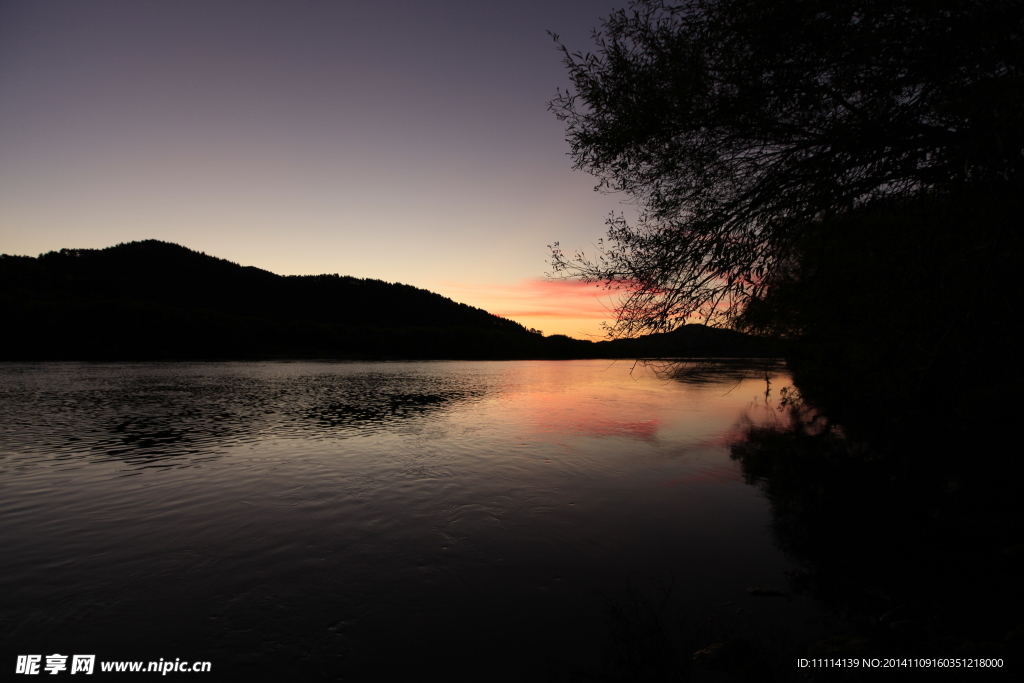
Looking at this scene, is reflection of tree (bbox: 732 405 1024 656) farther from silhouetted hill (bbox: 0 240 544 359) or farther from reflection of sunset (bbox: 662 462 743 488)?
silhouetted hill (bbox: 0 240 544 359)

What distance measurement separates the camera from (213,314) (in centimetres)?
11219

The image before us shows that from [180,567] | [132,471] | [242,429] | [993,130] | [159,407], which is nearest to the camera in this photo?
[993,130]

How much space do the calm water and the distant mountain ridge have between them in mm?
41600

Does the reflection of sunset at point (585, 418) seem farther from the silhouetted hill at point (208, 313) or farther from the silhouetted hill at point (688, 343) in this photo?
the silhouetted hill at point (208, 313)

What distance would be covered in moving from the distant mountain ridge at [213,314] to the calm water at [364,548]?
41.6 metres

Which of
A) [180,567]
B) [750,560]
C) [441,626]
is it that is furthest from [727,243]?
[180,567]

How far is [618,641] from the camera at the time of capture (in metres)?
5.34

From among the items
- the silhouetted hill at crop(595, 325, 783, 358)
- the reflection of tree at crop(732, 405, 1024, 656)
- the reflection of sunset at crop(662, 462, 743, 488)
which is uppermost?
the silhouetted hill at crop(595, 325, 783, 358)

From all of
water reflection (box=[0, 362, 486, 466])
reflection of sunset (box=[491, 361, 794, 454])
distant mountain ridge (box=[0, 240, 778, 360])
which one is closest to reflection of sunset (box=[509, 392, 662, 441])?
reflection of sunset (box=[491, 361, 794, 454])

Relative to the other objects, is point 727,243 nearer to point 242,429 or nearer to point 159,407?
point 242,429

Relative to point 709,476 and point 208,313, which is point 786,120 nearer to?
point 709,476

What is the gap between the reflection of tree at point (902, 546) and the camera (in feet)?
18.0

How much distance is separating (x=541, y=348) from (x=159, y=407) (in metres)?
157

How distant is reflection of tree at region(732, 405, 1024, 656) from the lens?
548cm
